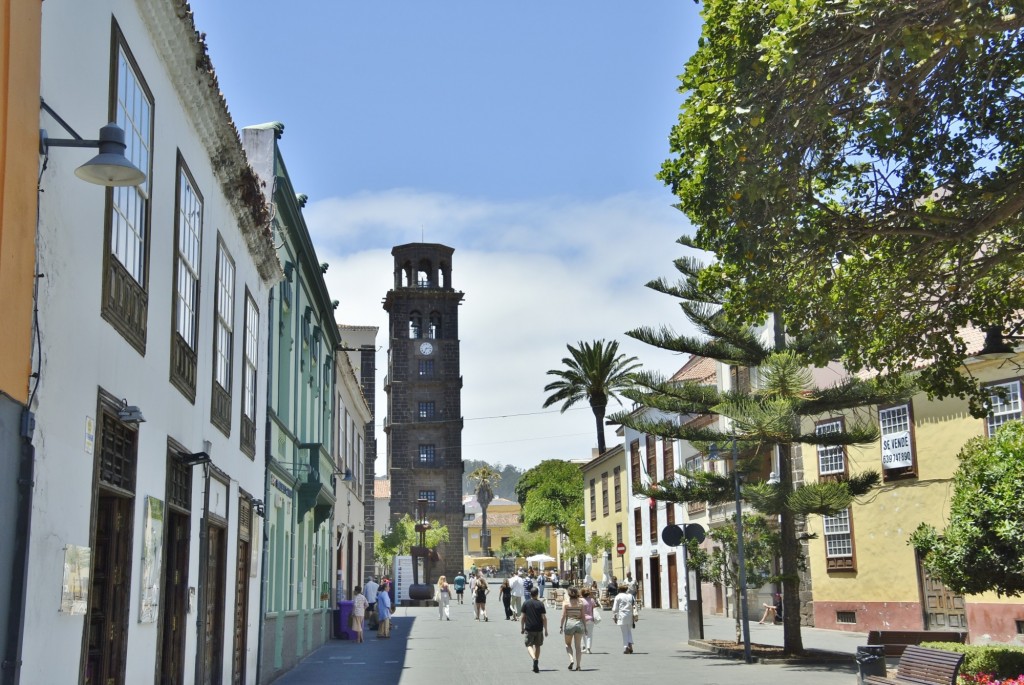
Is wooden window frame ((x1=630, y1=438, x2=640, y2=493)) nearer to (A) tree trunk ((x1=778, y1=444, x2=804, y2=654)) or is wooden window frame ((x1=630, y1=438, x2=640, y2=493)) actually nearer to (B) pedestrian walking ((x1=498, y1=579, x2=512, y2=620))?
(B) pedestrian walking ((x1=498, y1=579, x2=512, y2=620))

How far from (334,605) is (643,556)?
916 inches

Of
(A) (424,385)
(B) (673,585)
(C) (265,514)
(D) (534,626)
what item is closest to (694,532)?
(D) (534,626)

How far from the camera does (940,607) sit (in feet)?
87.1

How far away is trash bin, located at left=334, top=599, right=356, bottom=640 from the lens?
30.6m

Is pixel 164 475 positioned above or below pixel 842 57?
below

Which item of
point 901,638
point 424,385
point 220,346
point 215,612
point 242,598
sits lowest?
point 901,638

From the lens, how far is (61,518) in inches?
291

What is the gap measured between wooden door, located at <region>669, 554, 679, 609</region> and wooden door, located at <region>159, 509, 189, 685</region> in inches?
1444

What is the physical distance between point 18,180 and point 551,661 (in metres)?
17.8

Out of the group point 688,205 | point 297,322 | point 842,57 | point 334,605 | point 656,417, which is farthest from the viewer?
point 656,417

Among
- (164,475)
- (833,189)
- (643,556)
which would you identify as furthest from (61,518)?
(643,556)

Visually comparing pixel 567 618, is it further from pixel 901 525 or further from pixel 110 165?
pixel 110 165

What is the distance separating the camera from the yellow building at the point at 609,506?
181 ft

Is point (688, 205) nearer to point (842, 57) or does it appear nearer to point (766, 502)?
point (842, 57)
